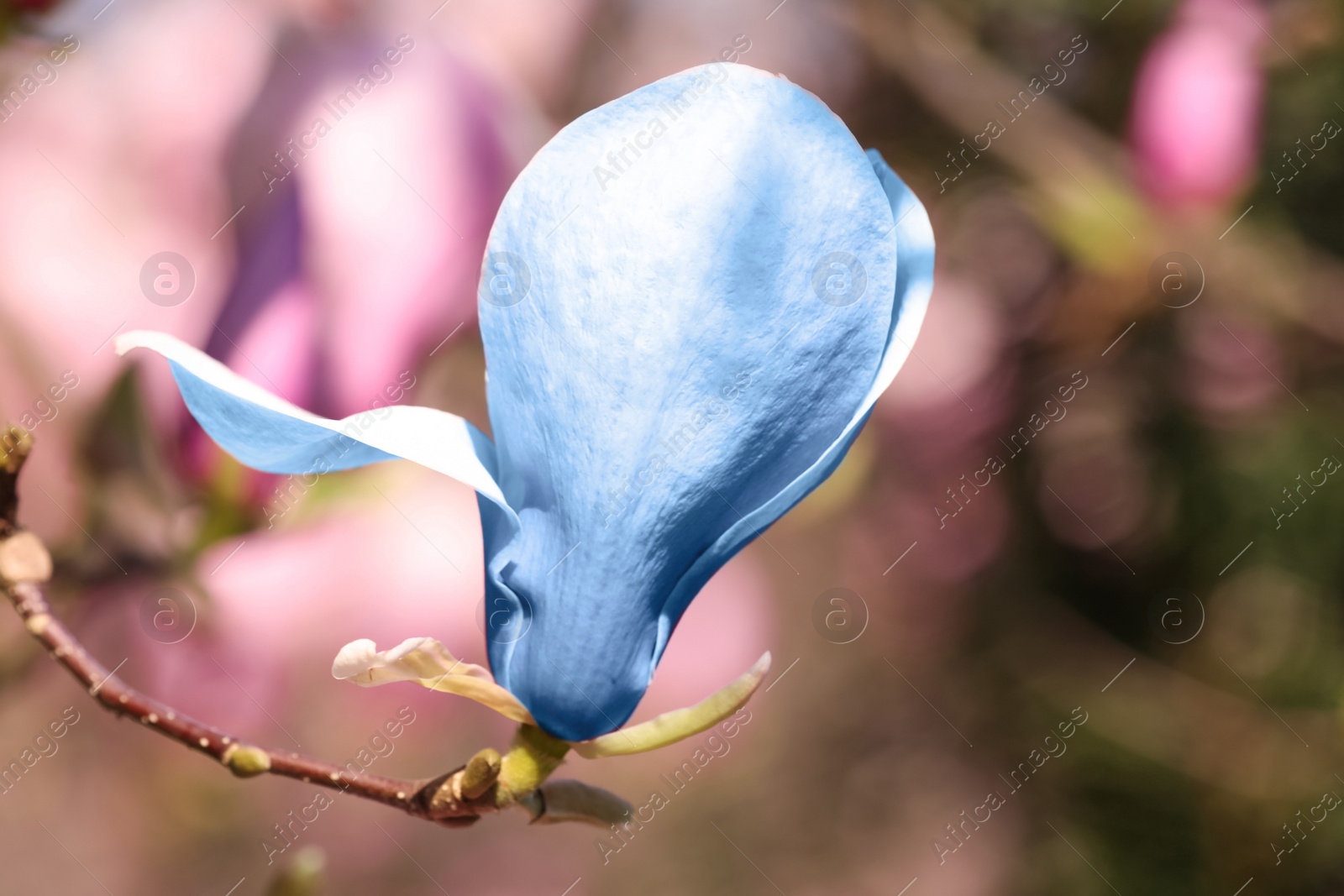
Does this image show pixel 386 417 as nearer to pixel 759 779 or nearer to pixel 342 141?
pixel 342 141

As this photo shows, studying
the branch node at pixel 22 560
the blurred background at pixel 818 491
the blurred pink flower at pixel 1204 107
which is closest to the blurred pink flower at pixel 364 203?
the blurred background at pixel 818 491

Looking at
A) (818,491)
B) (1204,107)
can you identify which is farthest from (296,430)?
(1204,107)

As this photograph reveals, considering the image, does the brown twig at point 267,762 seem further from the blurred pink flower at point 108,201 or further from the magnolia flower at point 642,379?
the blurred pink flower at point 108,201

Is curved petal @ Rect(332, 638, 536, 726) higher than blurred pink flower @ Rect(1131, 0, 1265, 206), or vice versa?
curved petal @ Rect(332, 638, 536, 726)

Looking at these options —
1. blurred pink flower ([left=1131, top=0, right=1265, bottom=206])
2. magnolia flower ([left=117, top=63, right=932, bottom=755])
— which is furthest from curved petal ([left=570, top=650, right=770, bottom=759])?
blurred pink flower ([left=1131, top=0, right=1265, bottom=206])

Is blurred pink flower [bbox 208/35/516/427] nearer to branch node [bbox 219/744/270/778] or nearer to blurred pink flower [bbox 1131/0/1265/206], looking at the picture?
branch node [bbox 219/744/270/778]

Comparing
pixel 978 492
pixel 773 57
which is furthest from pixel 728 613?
pixel 773 57

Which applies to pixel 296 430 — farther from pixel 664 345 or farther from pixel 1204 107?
pixel 1204 107
